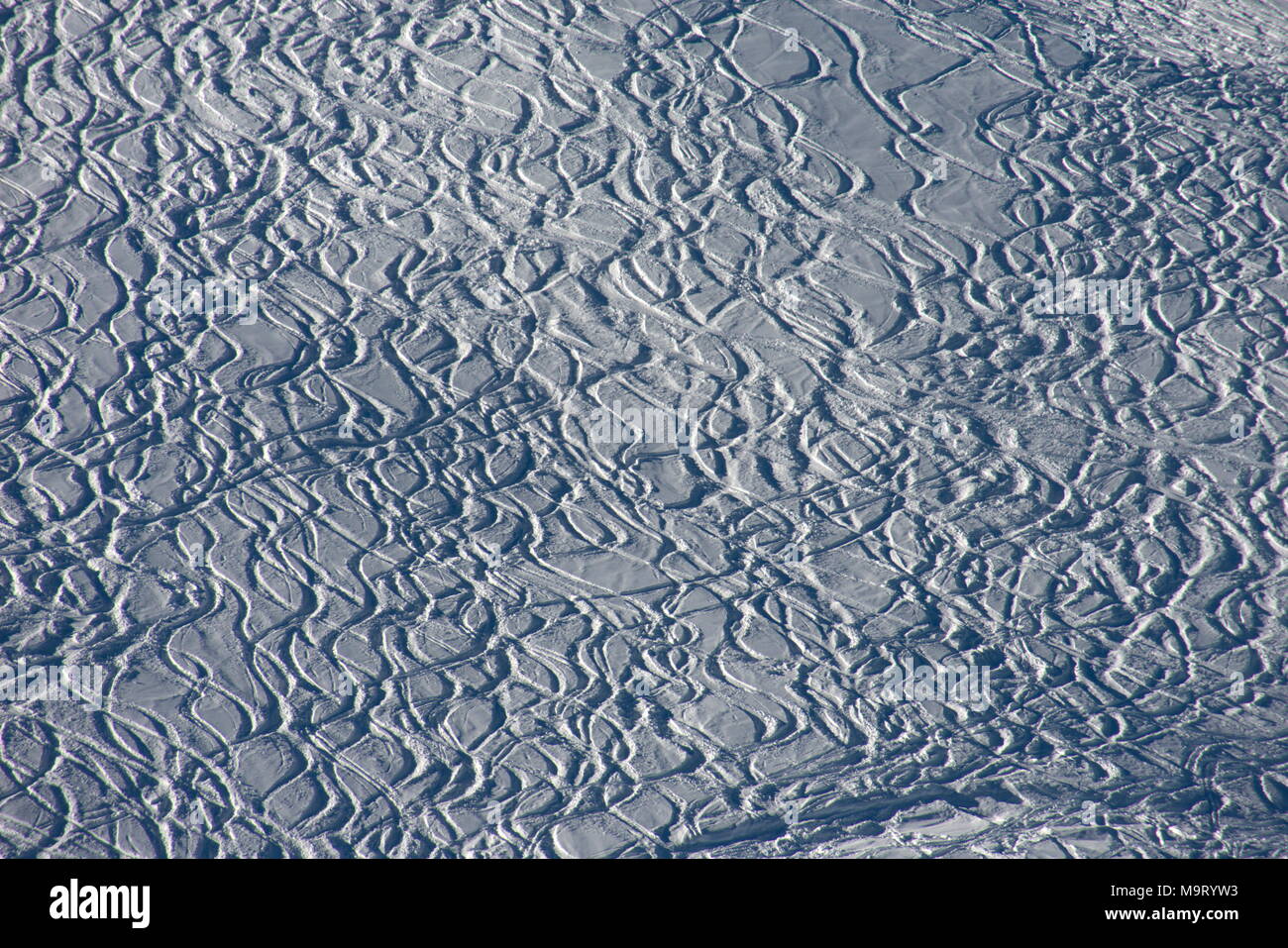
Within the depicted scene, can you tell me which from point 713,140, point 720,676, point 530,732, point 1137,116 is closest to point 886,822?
point 720,676

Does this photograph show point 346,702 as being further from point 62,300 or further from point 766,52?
point 766,52

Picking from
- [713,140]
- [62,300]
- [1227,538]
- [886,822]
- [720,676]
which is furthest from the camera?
[713,140]

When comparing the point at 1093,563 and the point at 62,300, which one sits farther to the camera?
the point at 62,300

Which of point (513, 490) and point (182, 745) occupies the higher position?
point (513, 490)

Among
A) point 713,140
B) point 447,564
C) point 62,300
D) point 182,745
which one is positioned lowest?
point 182,745

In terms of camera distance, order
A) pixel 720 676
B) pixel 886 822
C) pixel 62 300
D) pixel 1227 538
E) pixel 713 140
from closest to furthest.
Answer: pixel 886 822, pixel 720 676, pixel 1227 538, pixel 62 300, pixel 713 140

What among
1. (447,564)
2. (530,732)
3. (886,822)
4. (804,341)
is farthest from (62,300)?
(886,822)

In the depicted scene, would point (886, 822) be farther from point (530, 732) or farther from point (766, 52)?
point (766, 52)
